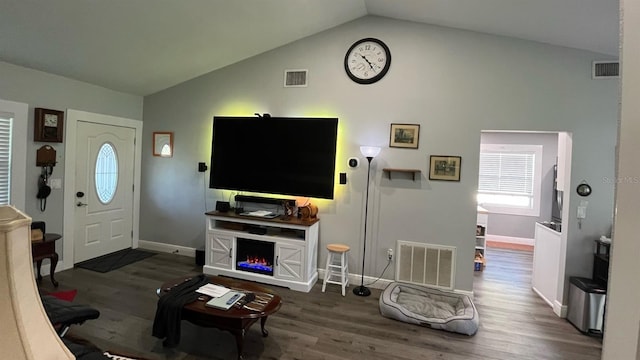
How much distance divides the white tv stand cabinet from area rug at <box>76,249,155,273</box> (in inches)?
50.5

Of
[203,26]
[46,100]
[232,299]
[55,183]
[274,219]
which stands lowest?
[232,299]

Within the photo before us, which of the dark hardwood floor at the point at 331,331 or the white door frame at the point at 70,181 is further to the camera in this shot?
the white door frame at the point at 70,181

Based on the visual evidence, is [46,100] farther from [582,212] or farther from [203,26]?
[582,212]

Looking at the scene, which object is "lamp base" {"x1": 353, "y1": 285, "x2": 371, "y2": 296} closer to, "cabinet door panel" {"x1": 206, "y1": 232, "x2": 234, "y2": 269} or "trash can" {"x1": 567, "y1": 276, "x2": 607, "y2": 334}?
"cabinet door panel" {"x1": 206, "y1": 232, "x2": 234, "y2": 269}

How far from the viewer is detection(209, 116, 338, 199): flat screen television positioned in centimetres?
395

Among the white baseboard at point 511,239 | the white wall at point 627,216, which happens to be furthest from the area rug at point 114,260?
the white baseboard at point 511,239

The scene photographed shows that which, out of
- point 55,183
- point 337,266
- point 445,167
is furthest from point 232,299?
point 55,183

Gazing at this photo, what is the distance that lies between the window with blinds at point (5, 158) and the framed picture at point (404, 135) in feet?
14.6

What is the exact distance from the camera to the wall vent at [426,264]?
3773 mm

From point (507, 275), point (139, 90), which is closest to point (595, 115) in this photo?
point (507, 275)

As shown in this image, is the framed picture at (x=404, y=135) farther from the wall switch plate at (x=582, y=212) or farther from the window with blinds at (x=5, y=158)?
the window with blinds at (x=5, y=158)

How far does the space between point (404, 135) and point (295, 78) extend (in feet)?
5.57

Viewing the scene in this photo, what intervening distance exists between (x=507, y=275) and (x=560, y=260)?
1417 millimetres

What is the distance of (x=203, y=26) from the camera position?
3541mm
